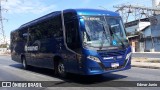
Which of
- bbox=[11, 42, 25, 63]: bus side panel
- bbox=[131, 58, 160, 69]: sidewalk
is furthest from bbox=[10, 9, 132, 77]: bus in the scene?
bbox=[11, 42, 25, 63]: bus side panel

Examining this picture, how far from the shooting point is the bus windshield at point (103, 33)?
11953mm

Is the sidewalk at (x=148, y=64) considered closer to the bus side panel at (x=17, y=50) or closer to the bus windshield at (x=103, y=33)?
the bus windshield at (x=103, y=33)

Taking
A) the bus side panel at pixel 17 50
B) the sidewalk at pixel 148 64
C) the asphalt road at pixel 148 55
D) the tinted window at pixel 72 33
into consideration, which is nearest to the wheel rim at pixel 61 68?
the tinted window at pixel 72 33

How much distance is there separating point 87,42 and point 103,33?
86 cm

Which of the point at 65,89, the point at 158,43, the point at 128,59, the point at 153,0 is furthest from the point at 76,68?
the point at 153,0

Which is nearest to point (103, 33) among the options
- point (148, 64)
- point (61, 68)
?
point (61, 68)

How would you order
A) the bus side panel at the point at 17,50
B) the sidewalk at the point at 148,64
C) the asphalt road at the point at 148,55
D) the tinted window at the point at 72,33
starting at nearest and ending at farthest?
the tinted window at the point at 72,33, the sidewalk at the point at 148,64, the bus side panel at the point at 17,50, the asphalt road at the point at 148,55

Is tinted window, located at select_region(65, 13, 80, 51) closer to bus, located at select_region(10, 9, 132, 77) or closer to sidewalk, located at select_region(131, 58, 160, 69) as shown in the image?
bus, located at select_region(10, 9, 132, 77)

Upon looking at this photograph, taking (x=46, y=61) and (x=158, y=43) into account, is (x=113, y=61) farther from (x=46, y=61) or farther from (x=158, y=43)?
(x=158, y=43)

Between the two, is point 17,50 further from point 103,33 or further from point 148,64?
point 103,33

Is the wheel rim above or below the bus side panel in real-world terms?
below

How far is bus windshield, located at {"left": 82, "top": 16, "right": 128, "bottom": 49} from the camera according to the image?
39.2 feet

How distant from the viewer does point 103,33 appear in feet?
40.3

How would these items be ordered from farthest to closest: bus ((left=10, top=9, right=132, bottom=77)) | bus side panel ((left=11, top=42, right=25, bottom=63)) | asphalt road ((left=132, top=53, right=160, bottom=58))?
asphalt road ((left=132, top=53, right=160, bottom=58)) → bus side panel ((left=11, top=42, right=25, bottom=63)) → bus ((left=10, top=9, right=132, bottom=77))
